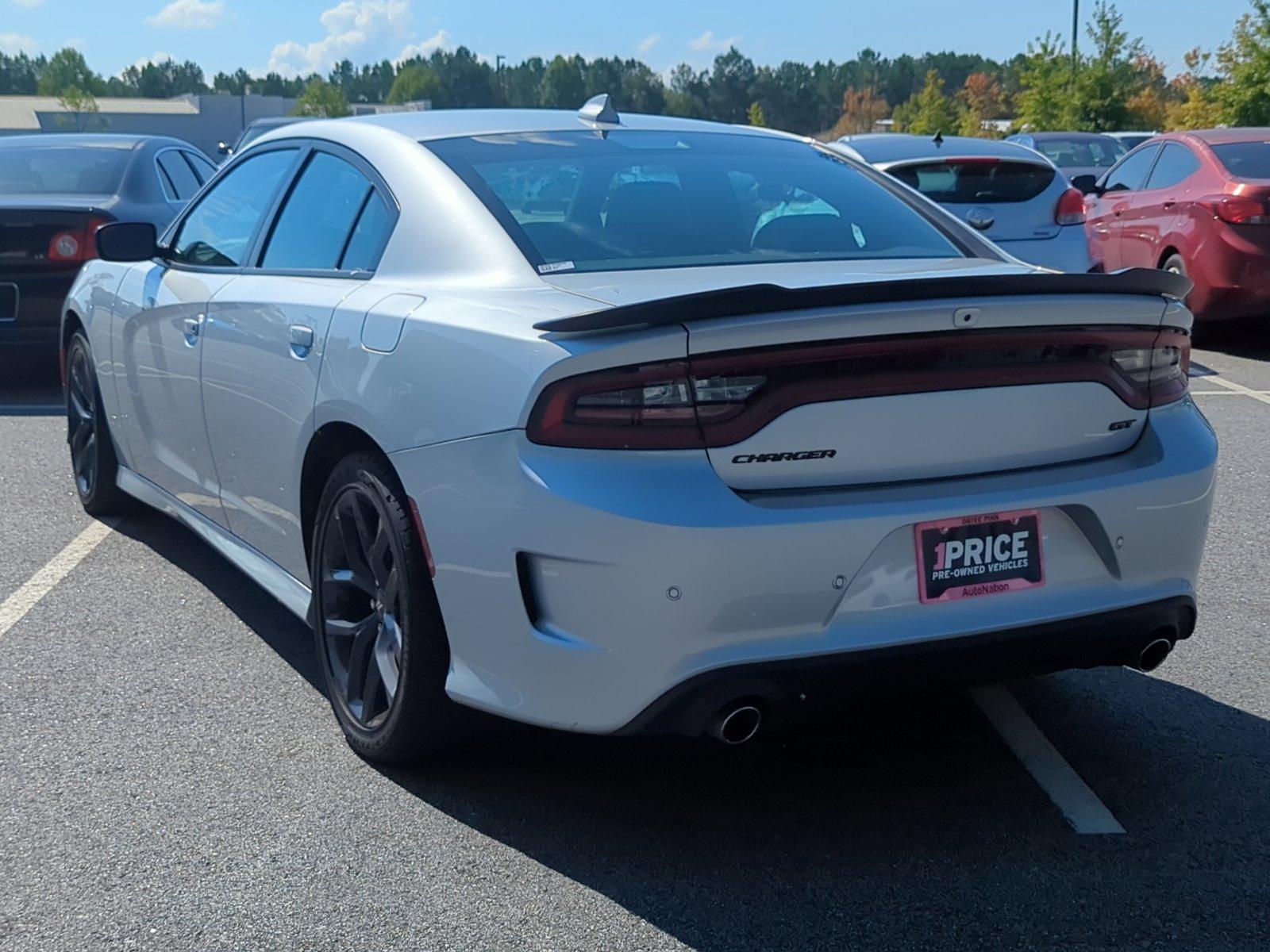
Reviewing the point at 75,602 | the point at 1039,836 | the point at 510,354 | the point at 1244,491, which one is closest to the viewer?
the point at 510,354

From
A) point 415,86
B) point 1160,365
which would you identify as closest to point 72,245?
point 1160,365

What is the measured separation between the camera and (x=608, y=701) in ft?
10.0

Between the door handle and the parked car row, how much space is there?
5.73m

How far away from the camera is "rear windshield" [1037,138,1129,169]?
23750mm

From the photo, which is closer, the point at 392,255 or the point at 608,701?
the point at 608,701

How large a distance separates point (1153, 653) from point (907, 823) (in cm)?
68

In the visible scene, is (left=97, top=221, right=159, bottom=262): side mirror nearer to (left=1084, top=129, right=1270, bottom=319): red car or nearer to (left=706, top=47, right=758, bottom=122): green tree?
(left=1084, top=129, right=1270, bottom=319): red car

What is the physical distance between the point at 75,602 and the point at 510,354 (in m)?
2.82

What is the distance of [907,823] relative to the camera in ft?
11.2

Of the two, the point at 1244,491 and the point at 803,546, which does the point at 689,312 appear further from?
the point at 1244,491

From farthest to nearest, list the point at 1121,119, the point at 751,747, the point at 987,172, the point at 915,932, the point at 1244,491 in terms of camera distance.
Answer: the point at 1121,119
the point at 987,172
the point at 1244,491
the point at 751,747
the point at 915,932

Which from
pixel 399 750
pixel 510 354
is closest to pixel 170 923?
pixel 399 750

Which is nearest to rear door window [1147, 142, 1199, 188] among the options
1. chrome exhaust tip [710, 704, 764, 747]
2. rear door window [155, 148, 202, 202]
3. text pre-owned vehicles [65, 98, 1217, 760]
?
rear door window [155, 148, 202, 202]

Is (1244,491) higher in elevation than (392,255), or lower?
lower
